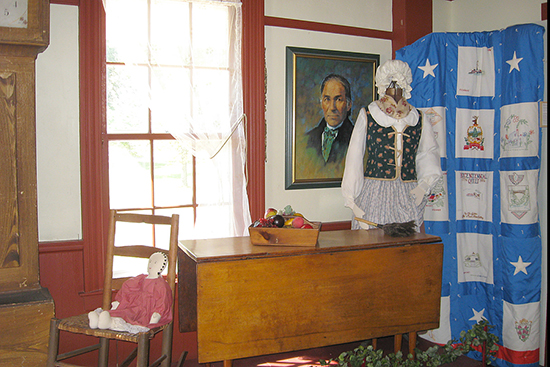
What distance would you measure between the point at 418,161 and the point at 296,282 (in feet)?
4.03

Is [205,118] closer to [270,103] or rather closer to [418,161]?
[270,103]

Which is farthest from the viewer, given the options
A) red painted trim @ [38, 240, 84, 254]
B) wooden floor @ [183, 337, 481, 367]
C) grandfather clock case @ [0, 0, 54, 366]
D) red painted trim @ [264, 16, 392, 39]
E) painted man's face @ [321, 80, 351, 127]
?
painted man's face @ [321, 80, 351, 127]

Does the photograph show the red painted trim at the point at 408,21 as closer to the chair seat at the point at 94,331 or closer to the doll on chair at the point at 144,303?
the doll on chair at the point at 144,303

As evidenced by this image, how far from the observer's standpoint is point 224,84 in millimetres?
2979

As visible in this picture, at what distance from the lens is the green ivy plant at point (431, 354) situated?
251 cm

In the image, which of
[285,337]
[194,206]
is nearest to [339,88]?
[194,206]

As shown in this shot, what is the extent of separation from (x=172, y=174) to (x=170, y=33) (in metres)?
0.89

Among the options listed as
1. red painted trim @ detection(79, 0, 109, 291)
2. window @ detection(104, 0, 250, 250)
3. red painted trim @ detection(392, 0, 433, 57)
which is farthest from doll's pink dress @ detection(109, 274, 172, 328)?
red painted trim @ detection(392, 0, 433, 57)

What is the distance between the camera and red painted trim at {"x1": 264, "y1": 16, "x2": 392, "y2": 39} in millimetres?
3137

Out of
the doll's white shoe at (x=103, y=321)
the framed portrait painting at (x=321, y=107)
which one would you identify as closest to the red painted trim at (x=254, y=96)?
the framed portrait painting at (x=321, y=107)

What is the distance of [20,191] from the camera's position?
2.01 metres

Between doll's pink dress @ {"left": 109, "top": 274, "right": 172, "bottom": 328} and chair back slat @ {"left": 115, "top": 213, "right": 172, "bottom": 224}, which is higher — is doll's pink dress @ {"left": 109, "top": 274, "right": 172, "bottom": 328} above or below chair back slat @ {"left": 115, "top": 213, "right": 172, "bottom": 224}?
below

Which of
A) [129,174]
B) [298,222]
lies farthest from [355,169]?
[129,174]

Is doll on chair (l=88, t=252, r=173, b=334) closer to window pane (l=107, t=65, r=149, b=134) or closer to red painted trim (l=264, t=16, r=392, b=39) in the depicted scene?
window pane (l=107, t=65, r=149, b=134)
